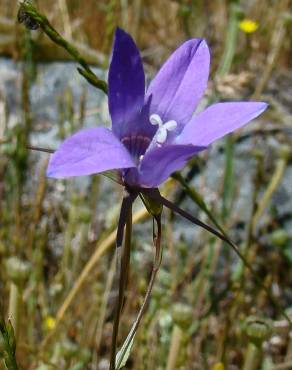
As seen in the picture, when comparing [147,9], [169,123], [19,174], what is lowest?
[19,174]

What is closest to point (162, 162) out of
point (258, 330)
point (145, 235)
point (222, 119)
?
point (222, 119)

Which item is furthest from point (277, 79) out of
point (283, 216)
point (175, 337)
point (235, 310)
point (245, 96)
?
point (175, 337)

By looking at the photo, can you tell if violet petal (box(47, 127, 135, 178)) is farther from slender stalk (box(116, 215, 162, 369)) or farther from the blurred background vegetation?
the blurred background vegetation

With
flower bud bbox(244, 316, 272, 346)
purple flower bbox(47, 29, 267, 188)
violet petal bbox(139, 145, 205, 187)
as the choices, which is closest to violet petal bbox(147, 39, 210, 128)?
purple flower bbox(47, 29, 267, 188)

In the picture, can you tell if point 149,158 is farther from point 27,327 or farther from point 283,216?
point 283,216

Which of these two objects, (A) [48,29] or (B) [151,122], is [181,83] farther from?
(A) [48,29]
